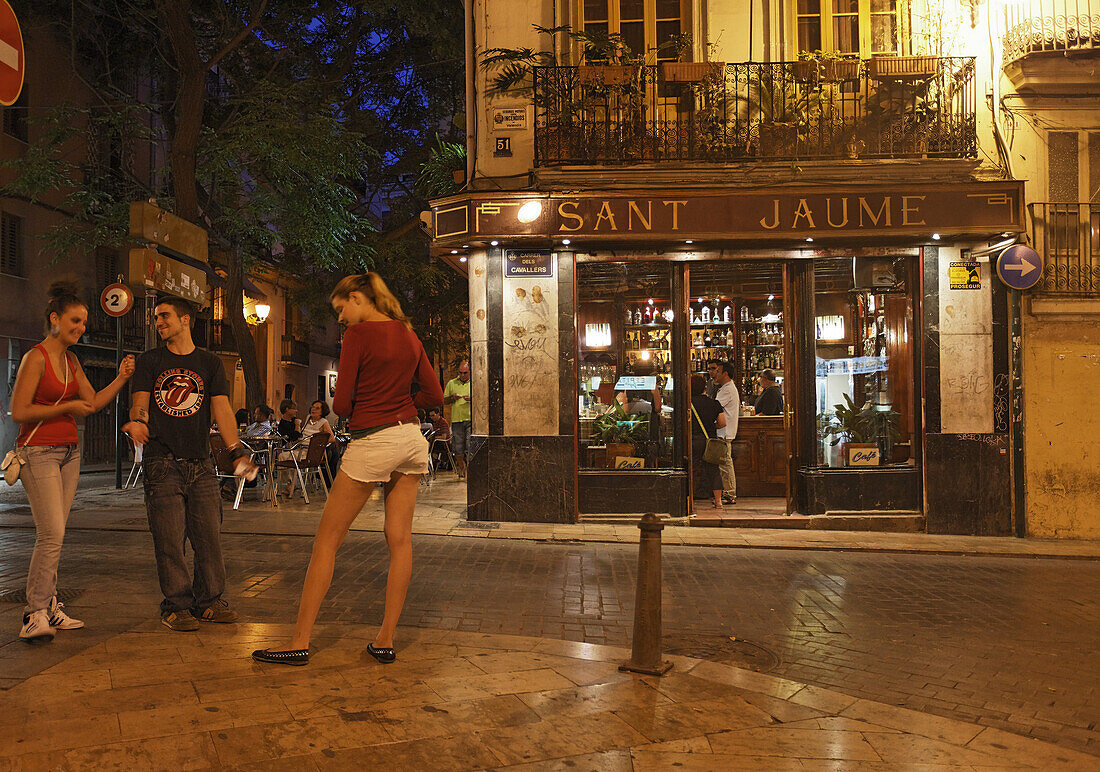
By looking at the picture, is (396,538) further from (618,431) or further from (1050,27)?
(1050,27)

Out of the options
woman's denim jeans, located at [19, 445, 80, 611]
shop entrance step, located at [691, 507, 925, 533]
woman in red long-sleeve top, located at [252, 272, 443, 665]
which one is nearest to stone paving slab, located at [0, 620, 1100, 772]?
woman in red long-sleeve top, located at [252, 272, 443, 665]

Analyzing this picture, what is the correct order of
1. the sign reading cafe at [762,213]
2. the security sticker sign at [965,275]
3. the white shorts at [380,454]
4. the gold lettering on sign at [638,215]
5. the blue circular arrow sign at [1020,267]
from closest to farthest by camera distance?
the white shorts at [380,454] < the sign reading cafe at [762,213] < the blue circular arrow sign at [1020,267] < the gold lettering on sign at [638,215] < the security sticker sign at [965,275]

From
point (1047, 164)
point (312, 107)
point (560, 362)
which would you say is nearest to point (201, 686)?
point (560, 362)

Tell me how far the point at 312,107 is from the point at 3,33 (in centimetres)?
1419

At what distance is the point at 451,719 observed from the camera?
3684 millimetres

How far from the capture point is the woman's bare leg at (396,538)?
445 cm

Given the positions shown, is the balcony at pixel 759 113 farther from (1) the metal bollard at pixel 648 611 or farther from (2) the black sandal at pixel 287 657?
(2) the black sandal at pixel 287 657

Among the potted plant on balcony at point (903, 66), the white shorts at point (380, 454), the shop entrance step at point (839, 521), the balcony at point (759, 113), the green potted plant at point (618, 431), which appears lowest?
the shop entrance step at point (839, 521)

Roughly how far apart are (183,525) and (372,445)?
1.52 metres

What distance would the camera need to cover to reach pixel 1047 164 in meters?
10.8

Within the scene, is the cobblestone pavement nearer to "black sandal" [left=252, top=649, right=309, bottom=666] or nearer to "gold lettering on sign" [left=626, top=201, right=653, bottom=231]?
"black sandal" [left=252, top=649, right=309, bottom=666]

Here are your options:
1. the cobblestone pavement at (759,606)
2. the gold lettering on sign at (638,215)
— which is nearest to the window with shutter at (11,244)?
the cobblestone pavement at (759,606)

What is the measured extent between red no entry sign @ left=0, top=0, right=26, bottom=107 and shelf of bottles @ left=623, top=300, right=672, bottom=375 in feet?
24.5

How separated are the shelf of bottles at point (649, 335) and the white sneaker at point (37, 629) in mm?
7638
